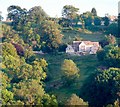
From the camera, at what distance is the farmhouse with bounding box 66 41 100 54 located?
66.6 m

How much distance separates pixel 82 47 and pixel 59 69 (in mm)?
16711

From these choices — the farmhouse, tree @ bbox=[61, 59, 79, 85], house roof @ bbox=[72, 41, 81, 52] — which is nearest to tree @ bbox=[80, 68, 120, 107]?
tree @ bbox=[61, 59, 79, 85]

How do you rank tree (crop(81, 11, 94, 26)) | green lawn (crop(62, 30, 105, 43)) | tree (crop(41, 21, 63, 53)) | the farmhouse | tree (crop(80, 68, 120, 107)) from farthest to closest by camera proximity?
tree (crop(81, 11, 94, 26)) < green lawn (crop(62, 30, 105, 43)) < the farmhouse < tree (crop(41, 21, 63, 53)) < tree (crop(80, 68, 120, 107))

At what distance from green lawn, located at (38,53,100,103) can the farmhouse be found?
11.3 feet

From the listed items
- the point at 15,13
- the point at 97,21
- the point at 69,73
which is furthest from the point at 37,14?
the point at 69,73

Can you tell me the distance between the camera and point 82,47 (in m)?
68.9

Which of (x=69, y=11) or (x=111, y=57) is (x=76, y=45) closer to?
(x=111, y=57)

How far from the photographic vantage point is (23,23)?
86.9m

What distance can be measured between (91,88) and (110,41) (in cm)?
2989

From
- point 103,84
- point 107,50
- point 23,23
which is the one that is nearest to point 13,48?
point 107,50

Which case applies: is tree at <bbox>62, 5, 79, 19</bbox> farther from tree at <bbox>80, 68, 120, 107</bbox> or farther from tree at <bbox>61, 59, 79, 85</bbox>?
tree at <bbox>80, 68, 120, 107</bbox>

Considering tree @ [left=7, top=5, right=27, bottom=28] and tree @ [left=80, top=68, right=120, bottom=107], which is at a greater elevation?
tree @ [left=7, top=5, right=27, bottom=28]

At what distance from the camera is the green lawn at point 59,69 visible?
4182 centimetres

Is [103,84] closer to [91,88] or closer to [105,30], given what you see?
[91,88]
